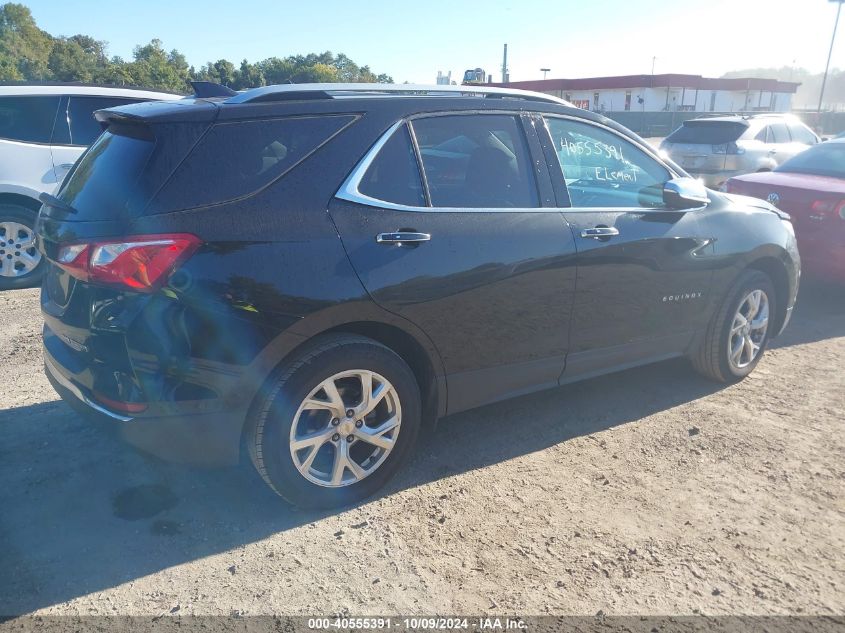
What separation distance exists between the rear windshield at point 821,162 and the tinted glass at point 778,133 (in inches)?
213

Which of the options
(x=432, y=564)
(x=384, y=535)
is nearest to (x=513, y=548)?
(x=432, y=564)

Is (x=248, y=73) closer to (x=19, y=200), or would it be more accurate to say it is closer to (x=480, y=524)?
(x=19, y=200)

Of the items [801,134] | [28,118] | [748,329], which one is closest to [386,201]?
[748,329]

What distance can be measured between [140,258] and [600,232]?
2416 mm

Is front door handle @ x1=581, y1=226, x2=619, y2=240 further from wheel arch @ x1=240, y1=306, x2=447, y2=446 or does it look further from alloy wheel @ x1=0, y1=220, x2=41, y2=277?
alloy wheel @ x1=0, y1=220, x2=41, y2=277

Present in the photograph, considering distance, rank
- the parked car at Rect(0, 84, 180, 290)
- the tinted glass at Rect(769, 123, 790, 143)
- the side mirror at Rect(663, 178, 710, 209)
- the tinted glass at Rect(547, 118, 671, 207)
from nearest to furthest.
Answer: the tinted glass at Rect(547, 118, 671, 207) → the side mirror at Rect(663, 178, 710, 209) → the parked car at Rect(0, 84, 180, 290) → the tinted glass at Rect(769, 123, 790, 143)

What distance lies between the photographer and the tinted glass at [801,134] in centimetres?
1371

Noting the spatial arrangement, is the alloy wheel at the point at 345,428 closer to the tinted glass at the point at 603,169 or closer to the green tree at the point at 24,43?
the tinted glass at the point at 603,169

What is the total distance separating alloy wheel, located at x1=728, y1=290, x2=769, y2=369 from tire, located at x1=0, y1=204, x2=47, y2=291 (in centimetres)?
628

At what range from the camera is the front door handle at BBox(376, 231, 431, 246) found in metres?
3.22

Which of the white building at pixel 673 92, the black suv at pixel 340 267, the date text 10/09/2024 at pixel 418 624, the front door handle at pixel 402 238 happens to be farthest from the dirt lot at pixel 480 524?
the white building at pixel 673 92

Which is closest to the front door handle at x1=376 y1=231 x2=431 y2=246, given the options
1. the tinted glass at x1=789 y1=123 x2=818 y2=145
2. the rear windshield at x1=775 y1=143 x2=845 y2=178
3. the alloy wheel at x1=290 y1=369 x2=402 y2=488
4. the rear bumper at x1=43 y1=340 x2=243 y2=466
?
the alloy wheel at x1=290 y1=369 x2=402 y2=488

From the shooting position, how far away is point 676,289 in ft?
14.4

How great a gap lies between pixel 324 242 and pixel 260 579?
1.42 m
